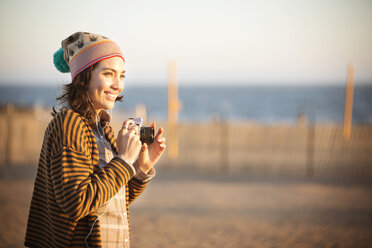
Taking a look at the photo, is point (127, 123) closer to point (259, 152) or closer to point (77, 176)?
point (77, 176)

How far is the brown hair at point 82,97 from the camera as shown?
181 cm

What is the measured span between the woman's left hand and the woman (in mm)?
12

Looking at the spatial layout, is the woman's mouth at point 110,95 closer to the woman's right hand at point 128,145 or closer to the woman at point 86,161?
the woman at point 86,161

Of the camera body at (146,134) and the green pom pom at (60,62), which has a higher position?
the green pom pom at (60,62)

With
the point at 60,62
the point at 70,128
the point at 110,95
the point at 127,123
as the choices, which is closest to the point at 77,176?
the point at 70,128

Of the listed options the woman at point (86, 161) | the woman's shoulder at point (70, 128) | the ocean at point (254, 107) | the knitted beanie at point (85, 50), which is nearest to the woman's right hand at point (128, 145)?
the woman at point (86, 161)

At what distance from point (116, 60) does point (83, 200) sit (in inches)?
28.6

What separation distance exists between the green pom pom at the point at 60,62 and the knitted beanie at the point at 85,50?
5.2 inches

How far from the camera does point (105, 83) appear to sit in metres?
1.85

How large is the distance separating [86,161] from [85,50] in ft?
1.82

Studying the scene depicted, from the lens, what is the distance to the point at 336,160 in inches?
375

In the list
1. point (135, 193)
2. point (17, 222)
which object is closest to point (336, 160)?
point (17, 222)

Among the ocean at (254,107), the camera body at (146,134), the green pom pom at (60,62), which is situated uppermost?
the green pom pom at (60,62)

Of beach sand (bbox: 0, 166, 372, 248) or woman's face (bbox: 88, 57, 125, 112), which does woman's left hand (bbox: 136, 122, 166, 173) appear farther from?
beach sand (bbox: 0, 166, 372, 248)
